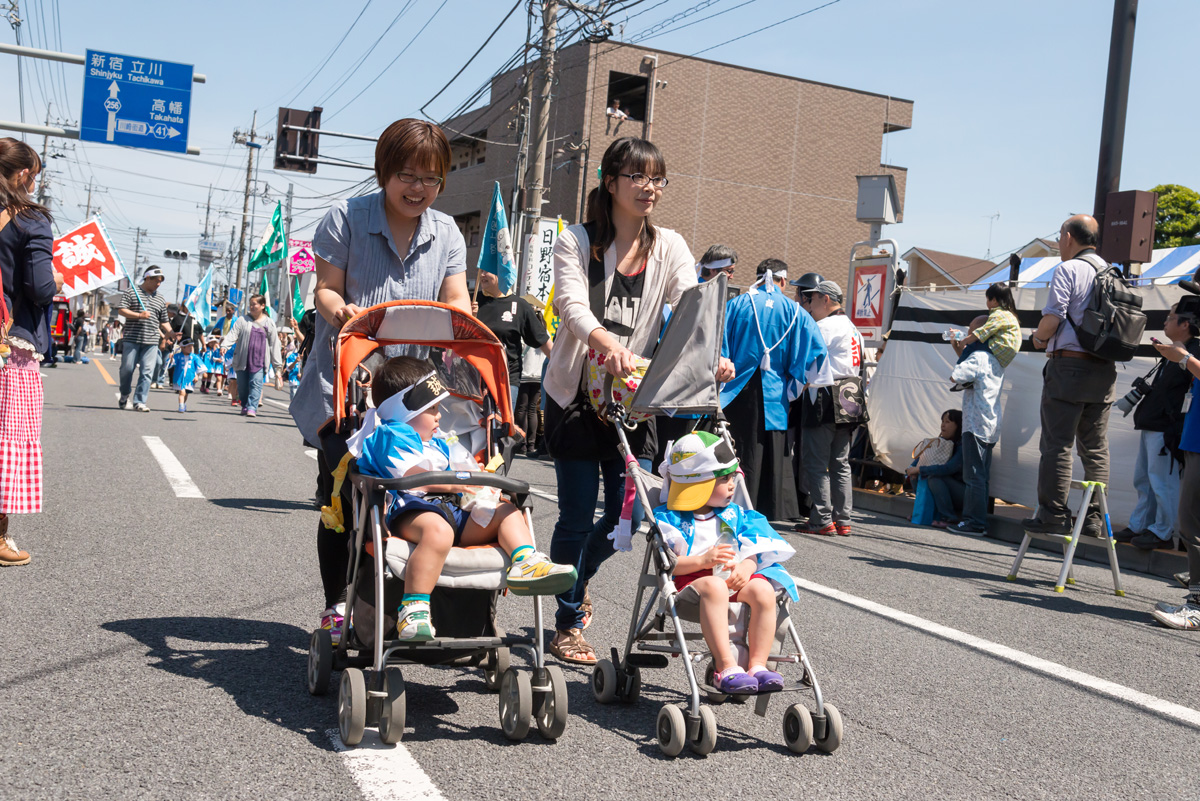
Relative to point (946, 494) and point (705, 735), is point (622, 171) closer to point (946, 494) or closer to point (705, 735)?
point (705, 735)

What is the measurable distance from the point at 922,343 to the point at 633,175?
8.59 metres

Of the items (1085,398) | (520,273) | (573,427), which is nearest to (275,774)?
(573,427)

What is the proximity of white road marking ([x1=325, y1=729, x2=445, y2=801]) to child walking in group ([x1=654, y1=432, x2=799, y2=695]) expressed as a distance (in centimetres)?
103

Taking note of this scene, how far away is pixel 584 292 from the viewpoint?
159 inches

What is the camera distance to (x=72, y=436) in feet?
37.9

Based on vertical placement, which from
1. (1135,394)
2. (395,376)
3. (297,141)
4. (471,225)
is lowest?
(395,376)

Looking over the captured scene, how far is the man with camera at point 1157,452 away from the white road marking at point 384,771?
7.09m

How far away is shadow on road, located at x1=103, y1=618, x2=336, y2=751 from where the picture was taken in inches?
133

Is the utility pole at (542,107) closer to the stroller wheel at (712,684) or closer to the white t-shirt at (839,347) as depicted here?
the white t-shirt at (839,347)

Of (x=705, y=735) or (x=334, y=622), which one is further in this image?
(x=334, y=622)

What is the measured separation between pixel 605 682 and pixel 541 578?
752 millimetres

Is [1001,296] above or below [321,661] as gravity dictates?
above

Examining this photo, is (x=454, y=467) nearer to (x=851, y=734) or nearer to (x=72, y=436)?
(x=851, y=734)

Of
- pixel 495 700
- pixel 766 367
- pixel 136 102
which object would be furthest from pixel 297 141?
pixel 495 700
